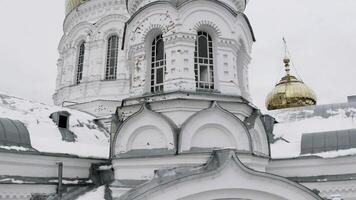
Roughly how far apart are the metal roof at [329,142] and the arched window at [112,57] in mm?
9011

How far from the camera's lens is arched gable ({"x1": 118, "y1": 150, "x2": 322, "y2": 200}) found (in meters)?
7.19

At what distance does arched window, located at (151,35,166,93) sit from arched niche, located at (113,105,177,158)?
1037 millimetres

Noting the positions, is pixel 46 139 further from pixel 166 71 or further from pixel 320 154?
pixel 320 154

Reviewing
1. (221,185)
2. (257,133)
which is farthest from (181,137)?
(257,133)

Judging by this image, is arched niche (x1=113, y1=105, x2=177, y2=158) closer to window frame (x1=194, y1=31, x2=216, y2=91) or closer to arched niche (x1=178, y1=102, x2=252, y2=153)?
arched niche (x1=178, y1=102, x2=252, y2=153)

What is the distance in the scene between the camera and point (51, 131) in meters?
11.1

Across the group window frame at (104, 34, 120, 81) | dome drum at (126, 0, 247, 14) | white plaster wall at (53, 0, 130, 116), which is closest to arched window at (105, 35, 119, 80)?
window frame at (104, 34, 120, 81)

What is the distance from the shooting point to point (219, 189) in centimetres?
741

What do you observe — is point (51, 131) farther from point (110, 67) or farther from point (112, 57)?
point (112, 57)

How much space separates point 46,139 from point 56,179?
1332 mm

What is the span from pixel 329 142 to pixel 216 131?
4.04 m

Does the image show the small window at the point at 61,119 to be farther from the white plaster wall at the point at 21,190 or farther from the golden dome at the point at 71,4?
the golden dome at the point at 71,4

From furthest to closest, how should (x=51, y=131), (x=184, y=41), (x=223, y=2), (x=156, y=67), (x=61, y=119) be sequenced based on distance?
(x=61, y=119) < (x=51, y=131) < (x=223, y=2) < (x=156, y=67) < (x=184, y=41)

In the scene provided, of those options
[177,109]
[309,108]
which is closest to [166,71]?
[177,109]
